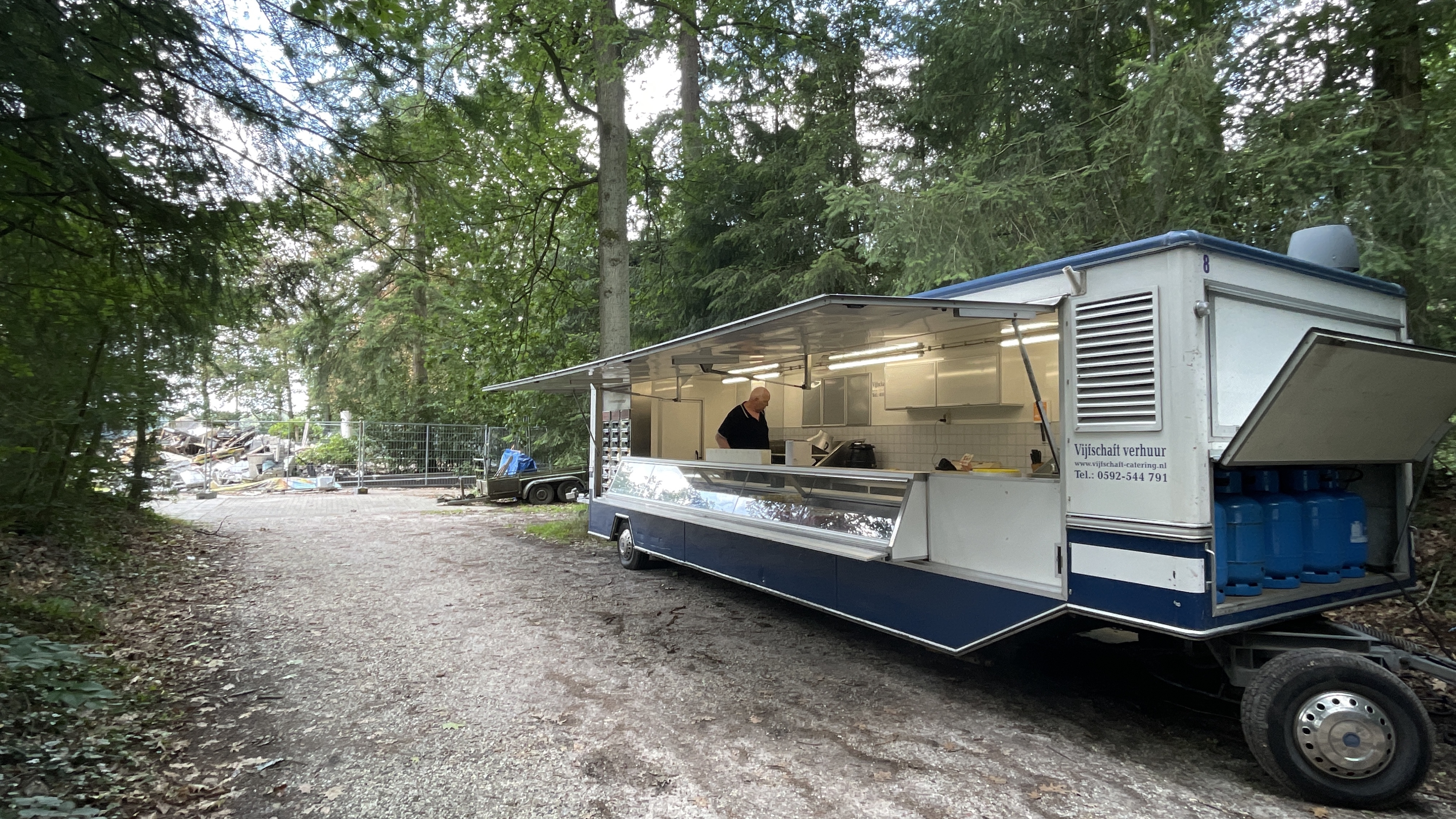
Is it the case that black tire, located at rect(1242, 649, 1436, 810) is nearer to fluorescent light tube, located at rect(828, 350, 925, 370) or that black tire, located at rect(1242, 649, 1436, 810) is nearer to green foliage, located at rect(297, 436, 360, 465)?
fluorescent light tube, located at rect(828, 350, 925, 370)

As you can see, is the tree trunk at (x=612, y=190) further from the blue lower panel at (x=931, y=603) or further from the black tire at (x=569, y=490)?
the black tire at (x=569, y=490)

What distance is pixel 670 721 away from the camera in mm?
4066

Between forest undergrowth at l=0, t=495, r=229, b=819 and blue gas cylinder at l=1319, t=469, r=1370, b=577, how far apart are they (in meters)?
5.73

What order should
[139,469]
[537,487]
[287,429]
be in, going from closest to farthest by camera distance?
[139,469], [537,487], [287,429]

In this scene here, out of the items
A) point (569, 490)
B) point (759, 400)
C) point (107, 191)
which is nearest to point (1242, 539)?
point (759, 400)

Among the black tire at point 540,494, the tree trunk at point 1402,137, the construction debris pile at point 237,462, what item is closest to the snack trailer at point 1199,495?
the tree trunk at point 1402,137

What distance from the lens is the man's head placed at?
8.16 meters

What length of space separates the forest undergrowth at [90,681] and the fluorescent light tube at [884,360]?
21.5ft

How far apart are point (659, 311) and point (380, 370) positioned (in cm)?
1524

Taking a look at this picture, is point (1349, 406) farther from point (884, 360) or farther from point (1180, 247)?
point (884, 360)

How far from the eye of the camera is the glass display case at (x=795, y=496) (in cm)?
484

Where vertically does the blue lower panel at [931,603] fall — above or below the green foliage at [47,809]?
above

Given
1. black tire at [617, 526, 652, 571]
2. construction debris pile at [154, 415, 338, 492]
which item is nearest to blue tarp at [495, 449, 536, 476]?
construction debris pile at [154, 415, 338, 492]

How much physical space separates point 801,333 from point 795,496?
4.38 feet
